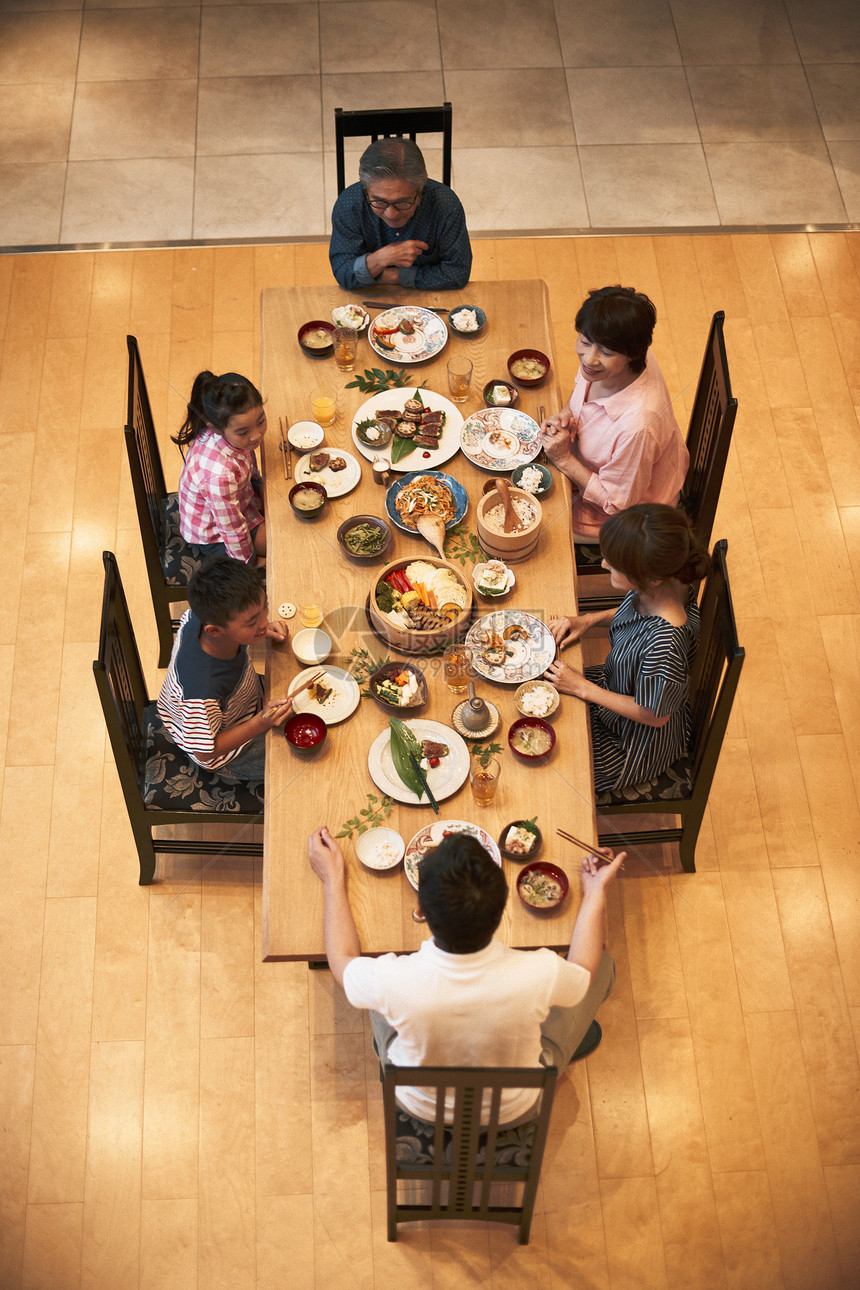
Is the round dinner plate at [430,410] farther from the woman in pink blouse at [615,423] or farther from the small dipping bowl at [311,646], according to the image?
the small dipping bowl at [311,646]

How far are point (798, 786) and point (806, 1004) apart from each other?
742 mm

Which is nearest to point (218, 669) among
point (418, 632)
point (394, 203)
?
point (418, 632)

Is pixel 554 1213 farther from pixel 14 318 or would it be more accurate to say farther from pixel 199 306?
pixel 14 318

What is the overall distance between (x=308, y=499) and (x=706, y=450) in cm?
133

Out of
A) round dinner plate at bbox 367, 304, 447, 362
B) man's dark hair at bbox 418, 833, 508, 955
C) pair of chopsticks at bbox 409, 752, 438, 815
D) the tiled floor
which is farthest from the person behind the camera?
the tiled floor

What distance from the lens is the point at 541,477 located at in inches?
124

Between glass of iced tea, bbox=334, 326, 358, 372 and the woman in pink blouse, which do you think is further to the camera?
glass of iced tea, bbox=334, 326, 358, 372

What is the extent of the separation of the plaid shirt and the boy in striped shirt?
1.64 ft

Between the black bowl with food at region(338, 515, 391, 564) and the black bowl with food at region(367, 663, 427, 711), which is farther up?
the black bowl with food at region(338, 515, 391, 564)

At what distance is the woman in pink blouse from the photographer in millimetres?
2988

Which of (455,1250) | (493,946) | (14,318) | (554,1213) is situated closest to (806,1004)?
(554,1213)

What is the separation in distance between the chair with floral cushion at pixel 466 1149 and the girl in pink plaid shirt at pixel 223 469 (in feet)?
5.27

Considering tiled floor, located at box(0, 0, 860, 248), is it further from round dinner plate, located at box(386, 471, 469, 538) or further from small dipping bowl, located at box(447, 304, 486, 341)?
round dinner plate, located at box(386, 471, 469, 538)

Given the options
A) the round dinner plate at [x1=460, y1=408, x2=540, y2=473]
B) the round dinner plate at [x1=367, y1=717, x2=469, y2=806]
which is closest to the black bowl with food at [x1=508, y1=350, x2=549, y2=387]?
the round dinner plate at [x1=460, y1=408, x2=540, y2=473]
